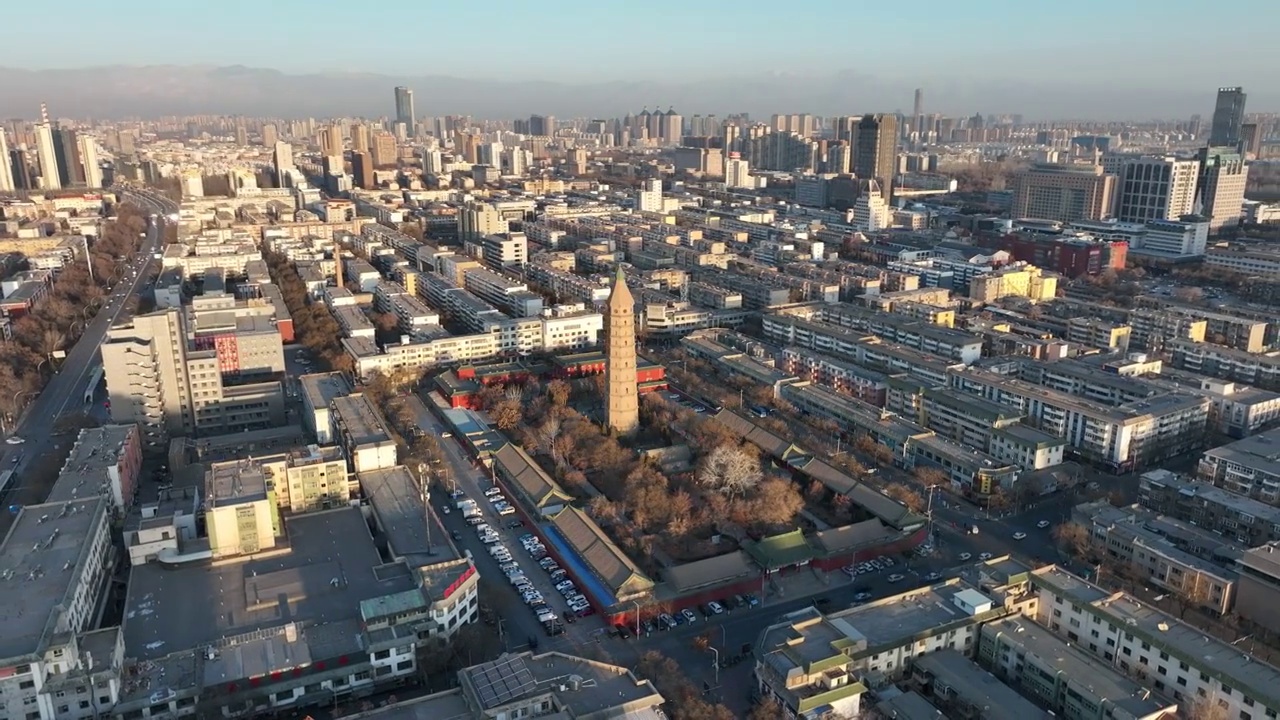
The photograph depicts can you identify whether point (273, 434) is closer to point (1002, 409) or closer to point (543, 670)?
point (543, 670)

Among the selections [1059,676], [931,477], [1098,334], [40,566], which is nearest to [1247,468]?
[931,477]

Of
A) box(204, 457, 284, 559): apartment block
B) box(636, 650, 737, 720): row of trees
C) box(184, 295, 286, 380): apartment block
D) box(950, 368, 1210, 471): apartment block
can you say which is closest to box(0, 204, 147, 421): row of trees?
box(184, 295, 286, 380): apartment block

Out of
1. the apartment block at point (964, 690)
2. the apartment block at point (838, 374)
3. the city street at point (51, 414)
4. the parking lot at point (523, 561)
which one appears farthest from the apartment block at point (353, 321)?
the apartment block at point (964, 690)

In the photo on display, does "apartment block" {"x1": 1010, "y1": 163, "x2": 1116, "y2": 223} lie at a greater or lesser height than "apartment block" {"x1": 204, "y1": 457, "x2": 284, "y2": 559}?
greater

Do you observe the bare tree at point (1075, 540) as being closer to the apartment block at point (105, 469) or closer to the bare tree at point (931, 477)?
the bare tree at point (931, 477)

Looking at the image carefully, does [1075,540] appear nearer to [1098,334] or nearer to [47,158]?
[1098,334]

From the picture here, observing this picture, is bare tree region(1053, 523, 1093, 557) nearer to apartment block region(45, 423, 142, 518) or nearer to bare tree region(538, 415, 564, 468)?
bare tree region(538, 415, 564, 468)
